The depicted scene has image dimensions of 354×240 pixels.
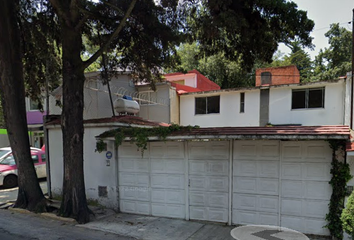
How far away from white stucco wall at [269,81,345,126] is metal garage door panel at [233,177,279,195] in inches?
421

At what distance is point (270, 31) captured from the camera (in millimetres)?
6523

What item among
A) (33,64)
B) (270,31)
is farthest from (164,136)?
(33,64)

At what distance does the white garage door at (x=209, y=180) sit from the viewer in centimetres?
618

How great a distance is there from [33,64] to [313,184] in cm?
1117

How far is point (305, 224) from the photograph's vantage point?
17.6 feet

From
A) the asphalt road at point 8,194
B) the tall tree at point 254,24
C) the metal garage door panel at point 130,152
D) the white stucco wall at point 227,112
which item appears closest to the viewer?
the tall tree at point 254,24

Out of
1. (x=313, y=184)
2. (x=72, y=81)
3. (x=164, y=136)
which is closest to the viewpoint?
(x=313, y=184)

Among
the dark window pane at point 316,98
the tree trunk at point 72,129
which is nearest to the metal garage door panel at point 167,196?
the tree trunk at point 72,129

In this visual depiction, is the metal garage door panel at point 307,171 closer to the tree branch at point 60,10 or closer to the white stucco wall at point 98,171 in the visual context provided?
the white stucco wall at point 98,171

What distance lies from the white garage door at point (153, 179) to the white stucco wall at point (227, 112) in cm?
1059

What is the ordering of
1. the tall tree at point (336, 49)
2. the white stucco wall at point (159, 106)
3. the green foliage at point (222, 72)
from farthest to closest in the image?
1. the green foliage at point (222, 72)
2. the tall tree at point (336, 49)
3. the white stucco wall at point (159, 106)

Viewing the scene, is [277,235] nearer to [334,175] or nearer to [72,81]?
[334,175]

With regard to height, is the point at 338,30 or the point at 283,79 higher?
the point at 338,30

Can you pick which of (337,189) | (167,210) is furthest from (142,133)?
(337,189)
